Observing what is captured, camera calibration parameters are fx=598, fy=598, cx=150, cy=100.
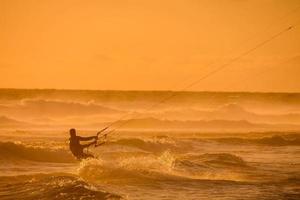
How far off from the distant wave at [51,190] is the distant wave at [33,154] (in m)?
8.25

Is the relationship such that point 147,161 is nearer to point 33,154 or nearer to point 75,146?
point 75,146

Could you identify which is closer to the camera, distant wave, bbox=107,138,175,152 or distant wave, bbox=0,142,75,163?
distant wave, bbox=0,142,75,163

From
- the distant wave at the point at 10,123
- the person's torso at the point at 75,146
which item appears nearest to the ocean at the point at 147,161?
the distant wave at the point at 10,123

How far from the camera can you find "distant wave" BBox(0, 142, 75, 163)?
25.9 metres

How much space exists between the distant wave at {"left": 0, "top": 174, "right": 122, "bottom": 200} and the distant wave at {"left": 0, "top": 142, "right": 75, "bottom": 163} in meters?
8.25

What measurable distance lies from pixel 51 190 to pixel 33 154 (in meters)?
11.6

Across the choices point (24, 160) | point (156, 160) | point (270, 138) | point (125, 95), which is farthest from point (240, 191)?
point (125, 95)

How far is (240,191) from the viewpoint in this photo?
16.2 m

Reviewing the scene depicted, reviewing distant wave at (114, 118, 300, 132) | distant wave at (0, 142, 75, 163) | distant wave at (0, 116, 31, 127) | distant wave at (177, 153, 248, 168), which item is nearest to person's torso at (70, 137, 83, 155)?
distant wave at (177, 153, 248, 168)

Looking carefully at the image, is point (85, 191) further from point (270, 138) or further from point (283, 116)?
point (283, 116)

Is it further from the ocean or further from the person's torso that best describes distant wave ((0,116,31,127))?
the person's torso

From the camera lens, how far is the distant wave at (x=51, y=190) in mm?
15016

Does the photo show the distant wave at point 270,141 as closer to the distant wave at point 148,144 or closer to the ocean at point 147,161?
the ocean at point 147,161

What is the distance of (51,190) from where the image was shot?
15.6 metres
